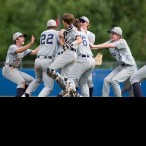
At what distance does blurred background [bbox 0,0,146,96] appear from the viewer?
1945 inches

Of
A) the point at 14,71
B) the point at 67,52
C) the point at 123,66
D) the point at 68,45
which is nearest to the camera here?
the point at 68,45

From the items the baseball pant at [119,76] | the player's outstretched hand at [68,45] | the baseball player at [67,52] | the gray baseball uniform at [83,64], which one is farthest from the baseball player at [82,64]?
the baseball pant at [119,76]

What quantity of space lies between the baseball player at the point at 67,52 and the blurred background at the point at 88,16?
3066 centimetres

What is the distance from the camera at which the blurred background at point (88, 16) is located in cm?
4941

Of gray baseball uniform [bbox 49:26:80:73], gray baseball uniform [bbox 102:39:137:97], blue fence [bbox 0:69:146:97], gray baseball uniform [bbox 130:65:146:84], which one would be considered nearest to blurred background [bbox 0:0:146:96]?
blue fence [bbox 0:69:146:97]

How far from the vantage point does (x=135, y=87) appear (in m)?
18.0

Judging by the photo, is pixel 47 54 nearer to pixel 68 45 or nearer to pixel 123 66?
pixel 68 45

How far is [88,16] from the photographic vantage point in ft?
164

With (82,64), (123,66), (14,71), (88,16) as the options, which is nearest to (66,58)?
(82,64)

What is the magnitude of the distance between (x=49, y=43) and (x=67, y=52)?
97cm

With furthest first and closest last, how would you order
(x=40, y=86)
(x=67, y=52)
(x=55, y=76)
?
(x=40, y=86), (x=67, y=52), (x=55, y=76)
